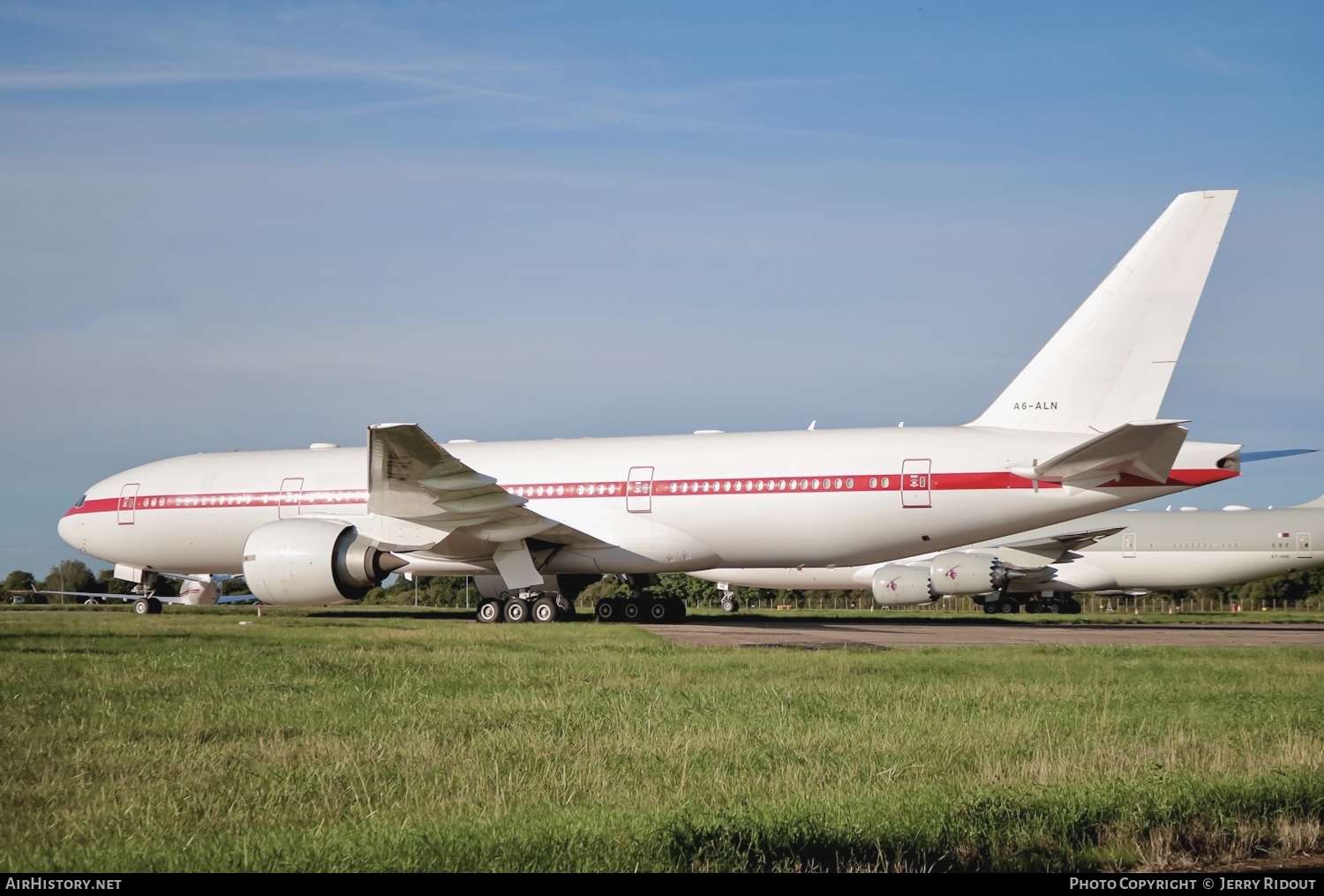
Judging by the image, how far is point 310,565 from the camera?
966 inches

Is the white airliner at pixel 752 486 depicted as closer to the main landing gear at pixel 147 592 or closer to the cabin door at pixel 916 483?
the cabin door at pixel 916 483

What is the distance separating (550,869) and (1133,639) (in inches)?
748

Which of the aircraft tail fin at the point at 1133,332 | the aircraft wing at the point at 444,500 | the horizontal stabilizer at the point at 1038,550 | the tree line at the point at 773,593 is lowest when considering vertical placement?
the tree line at the point at 773,593

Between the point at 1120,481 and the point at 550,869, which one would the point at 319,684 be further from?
the point at 1120,481

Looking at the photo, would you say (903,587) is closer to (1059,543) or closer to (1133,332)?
(1059,543)

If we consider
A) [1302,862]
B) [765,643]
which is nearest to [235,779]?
[1302,862]

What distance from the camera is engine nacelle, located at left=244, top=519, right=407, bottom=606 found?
24609 mm

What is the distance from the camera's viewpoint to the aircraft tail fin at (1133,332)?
73.4 feet

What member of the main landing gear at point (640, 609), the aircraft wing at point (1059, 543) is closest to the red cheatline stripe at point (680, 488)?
the main landing gear at point (640, 609)

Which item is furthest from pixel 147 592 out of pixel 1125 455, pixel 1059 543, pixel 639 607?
pixel 1059 543

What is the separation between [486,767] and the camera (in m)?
7.36

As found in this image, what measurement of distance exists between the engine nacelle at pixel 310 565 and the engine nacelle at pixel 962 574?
1548 cm

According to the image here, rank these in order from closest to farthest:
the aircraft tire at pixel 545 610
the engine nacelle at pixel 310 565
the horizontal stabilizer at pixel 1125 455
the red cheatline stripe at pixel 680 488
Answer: the horizontal stabilizer at pixel 1125 455
the red cheatline stripe at pixel 680 488
the engine nacelle at pixel 310 565
the aircraft tire at pixel 545 610

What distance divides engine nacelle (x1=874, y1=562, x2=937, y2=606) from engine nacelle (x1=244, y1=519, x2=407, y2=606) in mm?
14728
